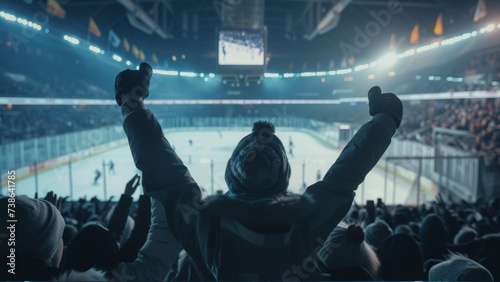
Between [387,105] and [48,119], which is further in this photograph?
[48,119]

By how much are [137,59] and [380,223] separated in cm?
1637

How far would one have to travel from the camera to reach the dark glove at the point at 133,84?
1219 millimetres

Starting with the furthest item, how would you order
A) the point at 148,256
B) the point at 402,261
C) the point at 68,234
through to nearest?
the point at 68,234
the point at 402,261
the point at 148,256

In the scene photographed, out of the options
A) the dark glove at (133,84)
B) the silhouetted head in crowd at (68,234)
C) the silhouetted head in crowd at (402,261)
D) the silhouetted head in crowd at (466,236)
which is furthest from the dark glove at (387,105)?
the silhouetted head in crowd at (68,234)

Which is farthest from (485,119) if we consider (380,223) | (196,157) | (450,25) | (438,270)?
(438,270)

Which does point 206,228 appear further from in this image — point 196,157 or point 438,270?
point 196,157

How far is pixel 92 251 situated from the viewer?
4.46 ft

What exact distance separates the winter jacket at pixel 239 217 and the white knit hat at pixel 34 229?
41cm

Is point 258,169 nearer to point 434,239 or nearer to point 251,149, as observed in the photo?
point 251,149

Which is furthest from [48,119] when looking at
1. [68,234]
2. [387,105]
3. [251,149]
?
[387,105]

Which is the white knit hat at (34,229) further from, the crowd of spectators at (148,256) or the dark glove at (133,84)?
the dark glove at (133,84)

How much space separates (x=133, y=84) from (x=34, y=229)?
2.01 ft

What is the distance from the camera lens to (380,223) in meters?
2.57

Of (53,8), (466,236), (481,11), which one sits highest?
(53,8)
